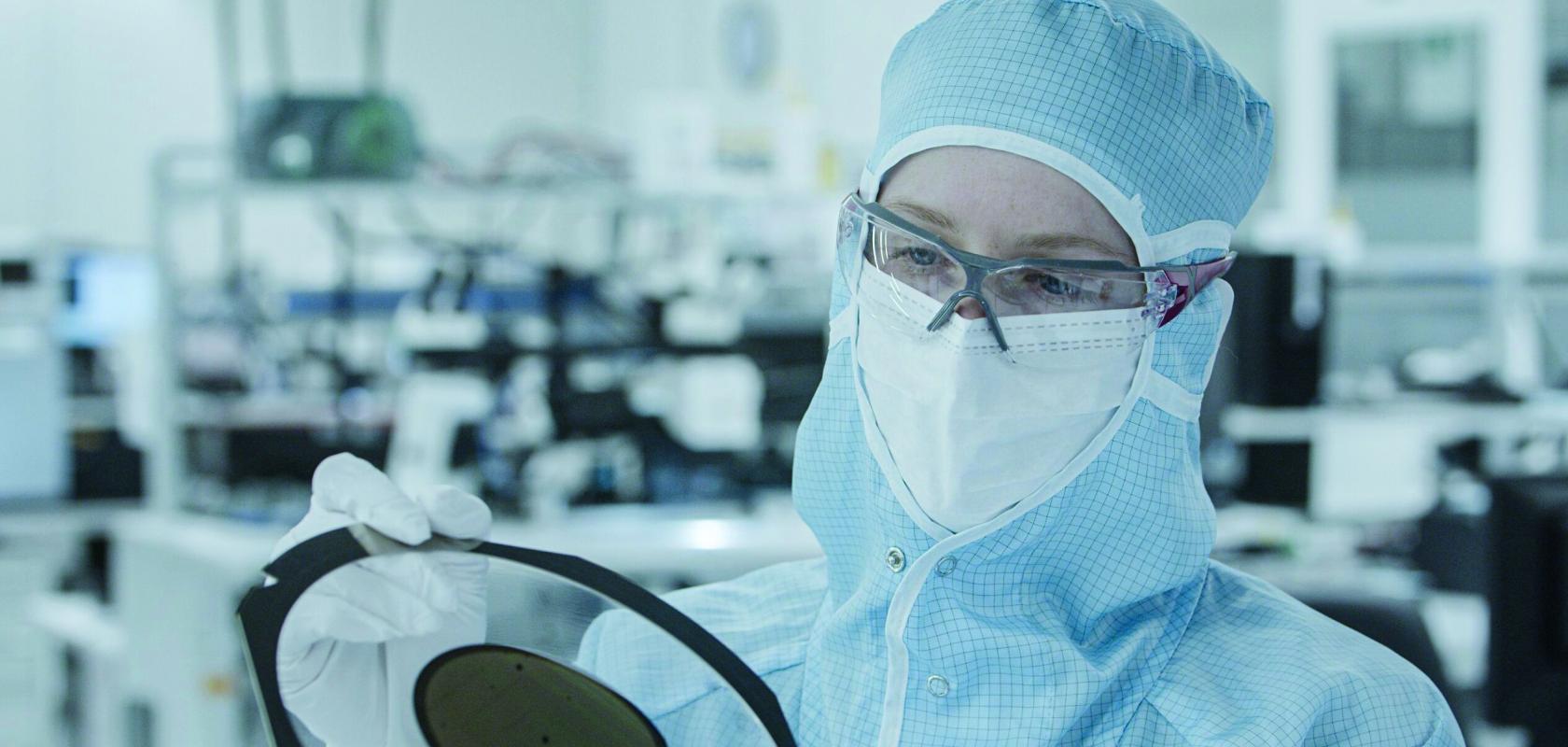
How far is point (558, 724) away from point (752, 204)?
9.74ft

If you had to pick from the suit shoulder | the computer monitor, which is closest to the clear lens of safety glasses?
the suit shoulder

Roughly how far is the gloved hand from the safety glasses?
0.35m

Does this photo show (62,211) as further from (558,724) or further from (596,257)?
(558,724)

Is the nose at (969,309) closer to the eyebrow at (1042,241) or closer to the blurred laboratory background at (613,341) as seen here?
the eyebrow at (1042,241)

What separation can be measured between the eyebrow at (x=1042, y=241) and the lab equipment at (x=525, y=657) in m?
0.33

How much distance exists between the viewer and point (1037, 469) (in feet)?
3.27

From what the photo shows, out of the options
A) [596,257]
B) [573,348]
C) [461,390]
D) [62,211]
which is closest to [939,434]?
[573,348]

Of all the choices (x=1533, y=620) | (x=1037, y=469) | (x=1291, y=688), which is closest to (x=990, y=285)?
(x=1037, y=469)

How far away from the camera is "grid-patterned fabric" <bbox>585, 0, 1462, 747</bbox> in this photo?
942 millimetres

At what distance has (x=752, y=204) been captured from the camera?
12.5 ft

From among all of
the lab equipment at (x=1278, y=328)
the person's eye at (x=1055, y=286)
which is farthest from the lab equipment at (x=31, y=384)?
the person's eye at (x=1055, y=286)

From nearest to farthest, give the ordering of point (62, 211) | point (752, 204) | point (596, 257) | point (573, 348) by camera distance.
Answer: point (573, 348) < point (752, 204) < point (62, 211) < point (596, 257)

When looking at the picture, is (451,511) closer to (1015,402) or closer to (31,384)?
(1015,402)

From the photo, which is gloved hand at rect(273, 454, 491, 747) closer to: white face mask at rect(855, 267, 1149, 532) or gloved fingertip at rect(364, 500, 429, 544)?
gloved fingertip at rect(364, 500, 429, 544)
